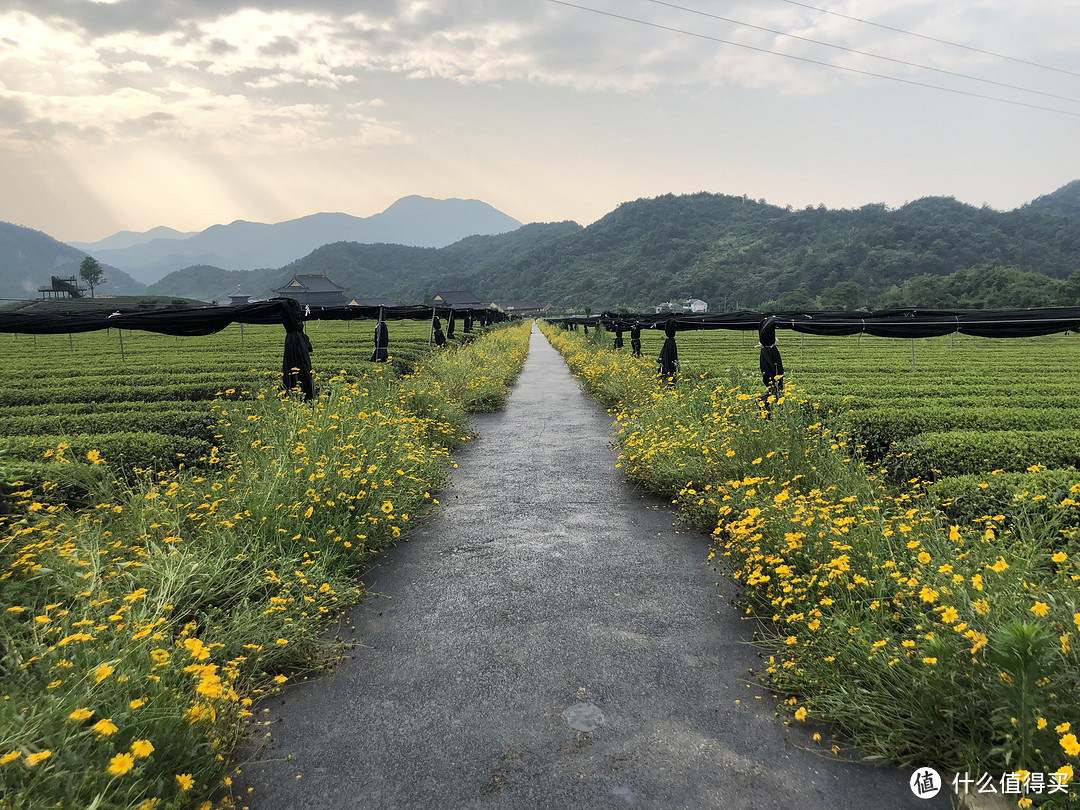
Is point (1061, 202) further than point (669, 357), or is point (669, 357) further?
point (1061, 202)

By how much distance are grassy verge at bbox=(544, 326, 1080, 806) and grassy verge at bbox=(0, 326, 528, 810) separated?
2.57 meters

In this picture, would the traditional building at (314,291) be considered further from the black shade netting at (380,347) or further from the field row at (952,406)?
the field row at (952,406)

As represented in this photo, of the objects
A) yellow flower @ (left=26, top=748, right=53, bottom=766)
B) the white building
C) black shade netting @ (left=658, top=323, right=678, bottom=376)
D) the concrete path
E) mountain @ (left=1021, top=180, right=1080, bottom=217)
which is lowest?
the concrete path

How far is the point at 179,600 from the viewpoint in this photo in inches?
129

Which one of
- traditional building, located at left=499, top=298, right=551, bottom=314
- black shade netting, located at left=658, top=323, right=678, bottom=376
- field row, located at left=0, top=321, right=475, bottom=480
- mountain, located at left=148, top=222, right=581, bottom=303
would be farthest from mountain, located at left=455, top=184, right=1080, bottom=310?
field row, located at left=0, top=321, right=475, bottom=480

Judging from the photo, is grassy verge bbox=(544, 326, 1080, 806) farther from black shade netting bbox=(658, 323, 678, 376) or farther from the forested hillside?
the forested hillside

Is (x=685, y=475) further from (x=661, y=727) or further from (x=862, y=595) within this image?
(x=661, y=727)

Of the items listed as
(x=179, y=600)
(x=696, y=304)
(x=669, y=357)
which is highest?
(x=696, y=304)

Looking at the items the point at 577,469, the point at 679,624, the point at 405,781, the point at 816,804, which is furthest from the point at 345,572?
the point at 577,469

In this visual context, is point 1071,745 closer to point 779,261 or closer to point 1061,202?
point 779,261

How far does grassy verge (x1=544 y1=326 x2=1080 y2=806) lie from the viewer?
2.08 meters

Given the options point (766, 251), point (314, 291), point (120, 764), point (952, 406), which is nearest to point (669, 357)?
point (952, 406)

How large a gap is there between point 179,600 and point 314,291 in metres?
97.4

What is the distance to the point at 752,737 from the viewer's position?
2.71 metres
